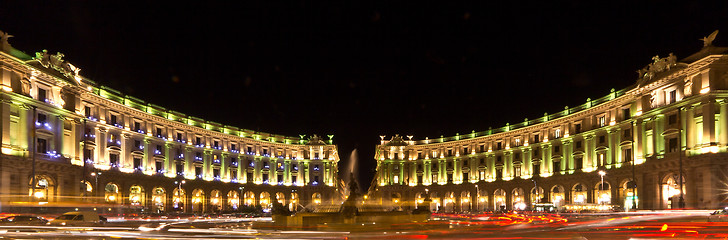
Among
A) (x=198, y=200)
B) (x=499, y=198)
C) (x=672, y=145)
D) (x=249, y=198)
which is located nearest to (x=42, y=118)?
(x=198, y=200)

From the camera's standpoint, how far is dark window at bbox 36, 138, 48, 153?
59.2 metres

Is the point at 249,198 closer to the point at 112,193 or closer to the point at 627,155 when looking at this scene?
the point at 112,193

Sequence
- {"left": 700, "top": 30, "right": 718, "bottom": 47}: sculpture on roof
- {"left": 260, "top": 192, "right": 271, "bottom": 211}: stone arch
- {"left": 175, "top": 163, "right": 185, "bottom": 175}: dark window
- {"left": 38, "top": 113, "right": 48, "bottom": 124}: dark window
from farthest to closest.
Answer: {"left": 260, "top": 192, "right": 271, "bottom": 211}: stone arch < {"left": 175, "top": 163, "right": 185, "bottom": 175}: dark window < {"left": 38, "top": 113, "right": 48, "bottom": 124}: dark window < {"left": 700, "top": 30, "right": 718, "bottom": 47}: sculpture on roof

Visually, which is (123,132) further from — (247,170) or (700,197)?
(700,197)

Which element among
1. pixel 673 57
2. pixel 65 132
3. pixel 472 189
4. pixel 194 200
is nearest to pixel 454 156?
pixel 472 189

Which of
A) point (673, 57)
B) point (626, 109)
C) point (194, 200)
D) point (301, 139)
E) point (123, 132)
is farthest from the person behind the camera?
point (301, 139)

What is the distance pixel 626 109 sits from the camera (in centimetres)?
7094

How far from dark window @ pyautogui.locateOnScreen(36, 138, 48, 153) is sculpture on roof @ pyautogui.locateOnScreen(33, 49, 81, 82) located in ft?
24.5

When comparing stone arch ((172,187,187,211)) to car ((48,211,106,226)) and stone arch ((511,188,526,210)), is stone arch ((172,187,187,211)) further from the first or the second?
stone arch ((511,188,526,210))

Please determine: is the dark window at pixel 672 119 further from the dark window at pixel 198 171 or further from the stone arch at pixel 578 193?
the dark window at pixel 198 171

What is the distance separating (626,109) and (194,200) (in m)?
62.3

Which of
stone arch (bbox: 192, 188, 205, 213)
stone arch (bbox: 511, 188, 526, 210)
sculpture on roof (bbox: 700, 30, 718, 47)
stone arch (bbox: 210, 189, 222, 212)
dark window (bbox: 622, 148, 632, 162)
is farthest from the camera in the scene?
stone arch (bbox: 210, 189, 222, 212)

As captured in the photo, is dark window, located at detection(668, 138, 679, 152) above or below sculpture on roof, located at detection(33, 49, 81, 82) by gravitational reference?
below

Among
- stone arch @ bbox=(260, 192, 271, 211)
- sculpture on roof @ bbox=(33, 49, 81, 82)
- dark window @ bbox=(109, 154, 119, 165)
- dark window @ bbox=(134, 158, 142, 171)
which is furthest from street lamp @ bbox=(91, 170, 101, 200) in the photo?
stone arch @ bbox=(260, 192, 271, 211)
